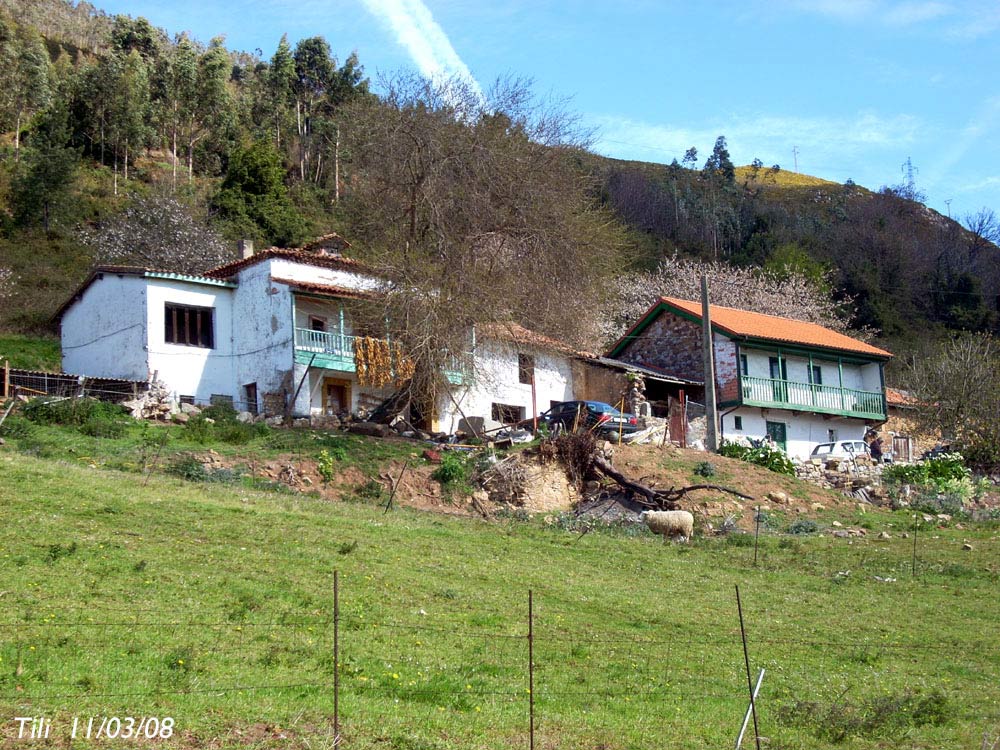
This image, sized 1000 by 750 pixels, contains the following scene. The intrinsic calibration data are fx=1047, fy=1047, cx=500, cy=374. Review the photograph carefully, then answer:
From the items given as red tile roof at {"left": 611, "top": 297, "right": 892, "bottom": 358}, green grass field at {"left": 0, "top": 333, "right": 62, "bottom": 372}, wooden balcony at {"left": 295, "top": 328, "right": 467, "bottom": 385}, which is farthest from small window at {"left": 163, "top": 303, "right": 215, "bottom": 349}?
red tile roof at {"left": 611, "top": 297, "right": 892, "bottom": 358}

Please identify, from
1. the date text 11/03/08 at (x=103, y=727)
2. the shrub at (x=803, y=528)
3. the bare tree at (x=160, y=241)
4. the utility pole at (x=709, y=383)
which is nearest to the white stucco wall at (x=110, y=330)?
the bare tree at (x=160, y=241)

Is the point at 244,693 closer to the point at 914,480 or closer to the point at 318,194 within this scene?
the point at 914,480

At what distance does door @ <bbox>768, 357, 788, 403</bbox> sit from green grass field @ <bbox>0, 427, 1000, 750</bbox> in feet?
66.6

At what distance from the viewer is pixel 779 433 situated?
143 feet

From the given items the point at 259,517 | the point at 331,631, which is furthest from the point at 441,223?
the point at 331,631

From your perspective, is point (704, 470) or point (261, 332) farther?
point (261, 332)

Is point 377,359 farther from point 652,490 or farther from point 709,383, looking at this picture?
point 652,490

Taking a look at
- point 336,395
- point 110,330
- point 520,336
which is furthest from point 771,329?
point 110,330

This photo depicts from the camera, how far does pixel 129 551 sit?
15.9 m

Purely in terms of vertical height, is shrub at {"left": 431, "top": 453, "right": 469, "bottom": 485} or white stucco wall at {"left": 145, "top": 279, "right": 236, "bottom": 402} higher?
white stucco wall at {"left": 145, "top": 279, "right": 236, "bottom": 402}

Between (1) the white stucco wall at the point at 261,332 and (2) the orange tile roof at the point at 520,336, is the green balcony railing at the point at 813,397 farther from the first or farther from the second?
(1) the white stucco wall at the point at 261,332

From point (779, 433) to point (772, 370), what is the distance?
269cm

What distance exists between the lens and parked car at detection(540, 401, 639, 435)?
116ft

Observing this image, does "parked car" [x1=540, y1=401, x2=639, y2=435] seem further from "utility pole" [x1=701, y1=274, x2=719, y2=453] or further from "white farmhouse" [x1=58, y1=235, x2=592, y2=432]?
"utility pole" [x1=701, y1=274, x2=719, y2=453]
